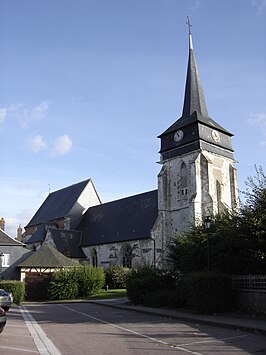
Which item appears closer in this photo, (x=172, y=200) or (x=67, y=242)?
(x=172, y=200)

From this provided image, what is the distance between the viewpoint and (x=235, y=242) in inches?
631

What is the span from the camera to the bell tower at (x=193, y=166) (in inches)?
1535

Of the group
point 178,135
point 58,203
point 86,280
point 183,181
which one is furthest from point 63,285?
point 58,203

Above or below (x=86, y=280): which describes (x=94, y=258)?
above

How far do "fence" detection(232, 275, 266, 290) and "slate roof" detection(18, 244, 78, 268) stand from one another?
19021mm

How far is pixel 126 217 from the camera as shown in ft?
150

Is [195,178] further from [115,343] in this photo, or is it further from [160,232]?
[115,343]

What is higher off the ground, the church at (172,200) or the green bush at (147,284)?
the church at (172,200)

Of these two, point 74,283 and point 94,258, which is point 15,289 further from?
point 94,258

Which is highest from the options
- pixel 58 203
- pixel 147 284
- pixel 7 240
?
pixel 58 203

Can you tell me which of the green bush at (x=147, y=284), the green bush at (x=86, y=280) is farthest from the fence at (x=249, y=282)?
the green bush at (x=86, y=280)

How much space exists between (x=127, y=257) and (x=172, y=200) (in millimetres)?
7991

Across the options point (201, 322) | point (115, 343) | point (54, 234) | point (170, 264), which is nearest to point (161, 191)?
point (54, 234)

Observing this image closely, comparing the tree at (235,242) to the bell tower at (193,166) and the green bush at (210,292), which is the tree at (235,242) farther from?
the bell tower at (193,166)
